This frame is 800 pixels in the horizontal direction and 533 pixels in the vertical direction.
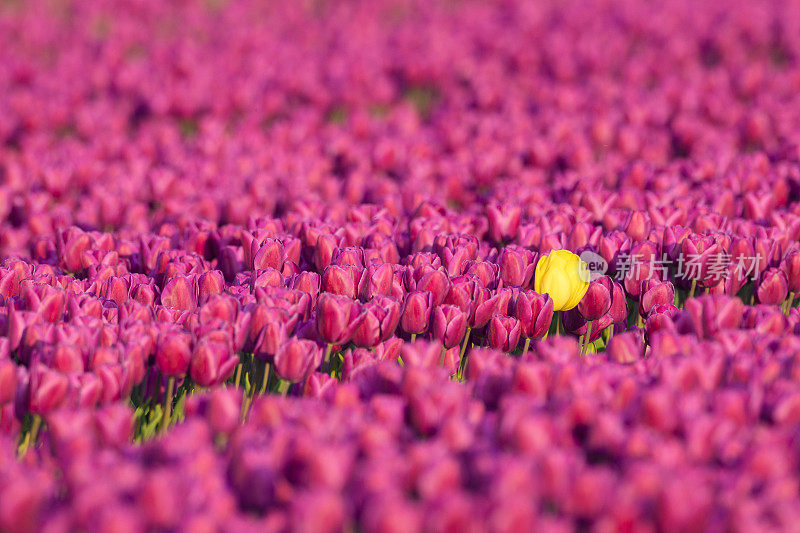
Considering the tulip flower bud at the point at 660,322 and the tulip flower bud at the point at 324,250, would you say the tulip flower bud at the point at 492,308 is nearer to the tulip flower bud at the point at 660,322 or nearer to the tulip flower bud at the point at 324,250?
the tulip flower bud at the point at 660,322

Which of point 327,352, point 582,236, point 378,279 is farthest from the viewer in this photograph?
point 582,236

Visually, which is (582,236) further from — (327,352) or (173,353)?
(173,353)

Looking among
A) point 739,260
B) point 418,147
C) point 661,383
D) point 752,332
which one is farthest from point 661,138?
point 661,383

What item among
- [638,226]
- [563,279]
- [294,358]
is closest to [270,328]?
[294,358]

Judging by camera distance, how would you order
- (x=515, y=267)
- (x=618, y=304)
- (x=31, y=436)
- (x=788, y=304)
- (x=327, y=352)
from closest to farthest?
(x=31, y=436), (x=327, y=352), (x=618, y=304), (x=515, y=267), (x=788, y=304)

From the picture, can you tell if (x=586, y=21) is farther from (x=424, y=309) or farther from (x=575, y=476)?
(x=575, y=476)

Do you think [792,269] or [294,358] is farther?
[792,269]
